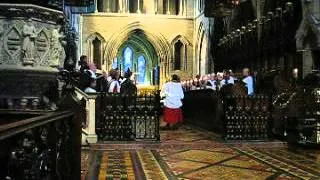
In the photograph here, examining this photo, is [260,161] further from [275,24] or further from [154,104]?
[275,24]

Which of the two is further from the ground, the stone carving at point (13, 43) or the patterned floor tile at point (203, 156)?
the stone carving at point (13, 43)

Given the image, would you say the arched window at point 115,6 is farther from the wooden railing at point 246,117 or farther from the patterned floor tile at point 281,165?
the patterned floor tile at point 281,165

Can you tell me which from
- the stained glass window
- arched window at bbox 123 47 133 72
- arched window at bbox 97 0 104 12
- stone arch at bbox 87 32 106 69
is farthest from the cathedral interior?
arched window at bbox 123 47 133 72

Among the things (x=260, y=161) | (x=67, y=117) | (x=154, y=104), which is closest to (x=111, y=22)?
(x=154, y=104)

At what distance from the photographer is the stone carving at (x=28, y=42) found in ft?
30.5

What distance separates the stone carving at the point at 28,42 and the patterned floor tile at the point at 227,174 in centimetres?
394

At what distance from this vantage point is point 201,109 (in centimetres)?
1689

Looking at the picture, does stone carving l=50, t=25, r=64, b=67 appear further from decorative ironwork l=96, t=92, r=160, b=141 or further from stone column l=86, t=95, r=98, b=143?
decorative ironwork l=96, t=92, r=160, b=141

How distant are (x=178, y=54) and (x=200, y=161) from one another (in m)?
27.2

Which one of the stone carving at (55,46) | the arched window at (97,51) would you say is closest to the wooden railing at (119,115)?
the stone carving at (55,46)

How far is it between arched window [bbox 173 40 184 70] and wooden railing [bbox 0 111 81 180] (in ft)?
97.4

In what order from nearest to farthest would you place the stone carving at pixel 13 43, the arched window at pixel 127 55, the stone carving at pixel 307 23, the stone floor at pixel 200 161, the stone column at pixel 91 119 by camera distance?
the stone floor at pixel 200 161 < the stone carving at pixel 13 43 < the stone column at pixel 91 119 < the stone carving at pixel 307 23 < the arched window at pixel 127 55

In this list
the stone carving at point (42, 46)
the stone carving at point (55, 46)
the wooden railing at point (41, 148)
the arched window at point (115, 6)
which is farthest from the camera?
the arched window at point (115, 6)

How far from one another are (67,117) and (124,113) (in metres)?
6.37
